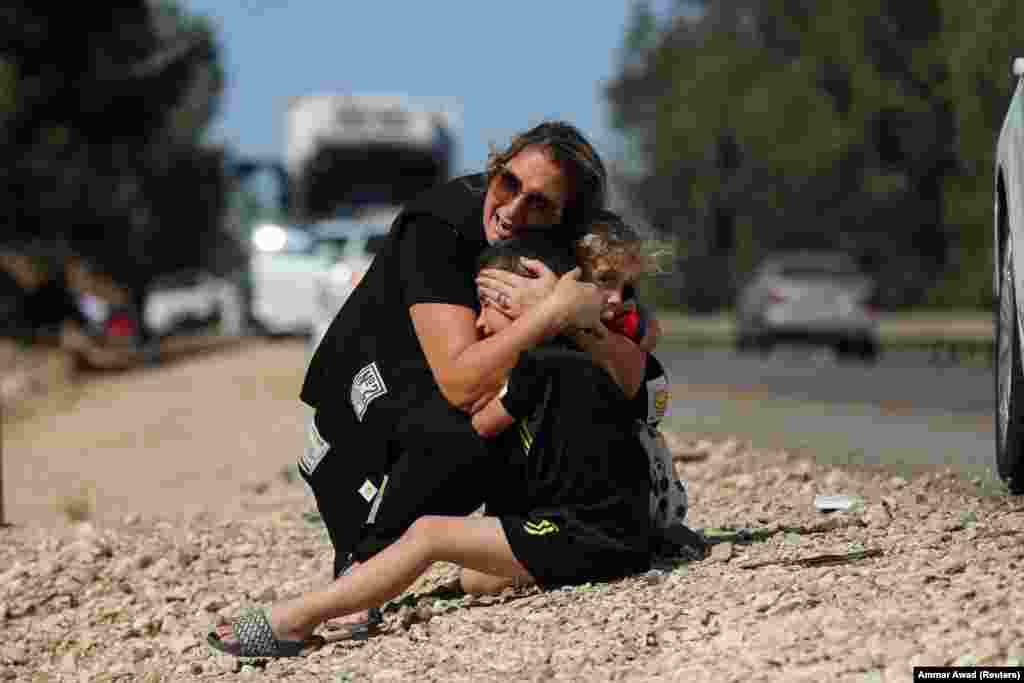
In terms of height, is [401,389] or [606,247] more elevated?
[606,247]

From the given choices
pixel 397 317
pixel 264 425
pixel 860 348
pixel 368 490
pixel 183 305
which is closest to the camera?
pixel 397 317

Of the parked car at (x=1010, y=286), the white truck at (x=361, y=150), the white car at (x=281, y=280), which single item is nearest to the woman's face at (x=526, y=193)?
the parked car at (x=1010, y=286)

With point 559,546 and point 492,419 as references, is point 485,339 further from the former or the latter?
point 559,546

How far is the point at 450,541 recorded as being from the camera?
253 inches

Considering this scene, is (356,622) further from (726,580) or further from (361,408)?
(726,580)

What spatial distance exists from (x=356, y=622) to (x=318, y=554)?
101 inches

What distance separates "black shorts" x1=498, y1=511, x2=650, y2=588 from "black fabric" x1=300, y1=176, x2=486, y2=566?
25cm

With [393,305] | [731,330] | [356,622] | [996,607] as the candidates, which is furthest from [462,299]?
[731,330]

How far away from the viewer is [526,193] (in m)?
6.48

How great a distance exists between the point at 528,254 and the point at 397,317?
2.08 feet

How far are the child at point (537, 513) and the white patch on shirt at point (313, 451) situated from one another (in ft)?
2.23

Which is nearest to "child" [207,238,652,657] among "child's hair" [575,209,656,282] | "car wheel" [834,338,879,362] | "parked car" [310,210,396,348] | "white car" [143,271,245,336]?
"child's hair" [575,209,656,282]

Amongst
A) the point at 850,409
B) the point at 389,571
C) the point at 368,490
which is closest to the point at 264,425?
the point at 850,409

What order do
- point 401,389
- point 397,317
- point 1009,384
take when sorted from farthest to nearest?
point 1009,384
point 397,317
point 401,389
